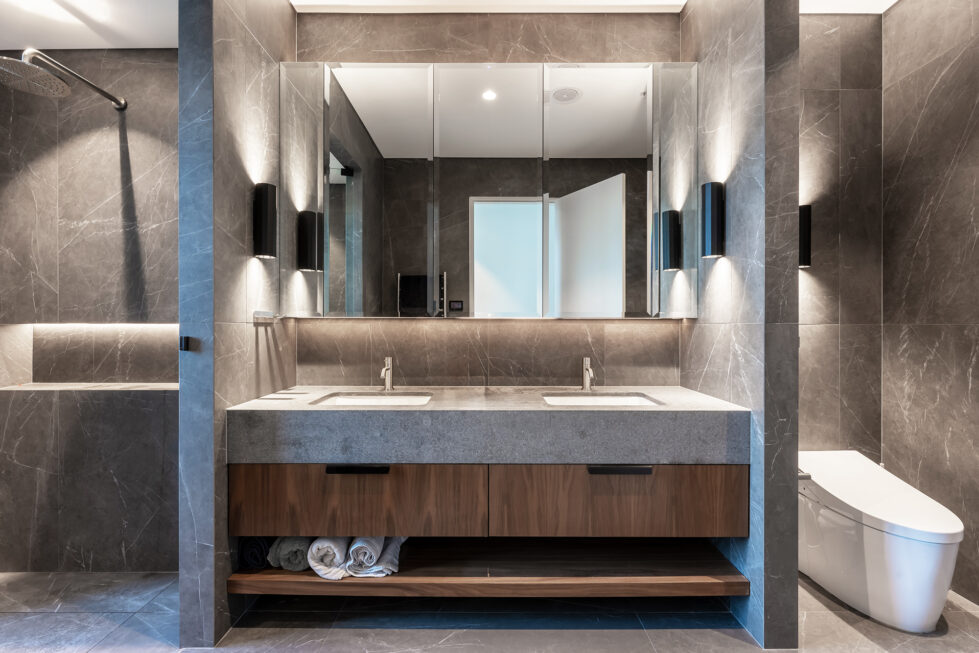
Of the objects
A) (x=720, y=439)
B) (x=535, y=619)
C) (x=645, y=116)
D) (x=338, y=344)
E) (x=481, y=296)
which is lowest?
(x=535, y=619)

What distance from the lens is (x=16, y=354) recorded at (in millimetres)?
2545

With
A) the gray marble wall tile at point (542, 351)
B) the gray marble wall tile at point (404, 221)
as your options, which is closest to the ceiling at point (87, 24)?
the gray marble wall tile at point (404, 221)

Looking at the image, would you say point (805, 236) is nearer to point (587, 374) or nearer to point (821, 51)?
point (821, 51)

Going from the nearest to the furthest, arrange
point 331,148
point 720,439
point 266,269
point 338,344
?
point 720,439, point 266,269, point 331,148, point 338,344

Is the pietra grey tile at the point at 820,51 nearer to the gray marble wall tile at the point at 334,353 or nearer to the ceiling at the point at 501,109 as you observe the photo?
the ceiling at the point at 501,109

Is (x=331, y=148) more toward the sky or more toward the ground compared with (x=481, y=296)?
more toward the sky

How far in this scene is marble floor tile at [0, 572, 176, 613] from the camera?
209 centimetres

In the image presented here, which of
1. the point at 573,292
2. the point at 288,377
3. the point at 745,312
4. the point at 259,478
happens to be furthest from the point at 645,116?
the point at 259,478

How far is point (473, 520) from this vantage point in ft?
6.19

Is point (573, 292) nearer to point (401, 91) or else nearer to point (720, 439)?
point (720, 439)

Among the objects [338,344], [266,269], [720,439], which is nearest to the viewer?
[720,439]

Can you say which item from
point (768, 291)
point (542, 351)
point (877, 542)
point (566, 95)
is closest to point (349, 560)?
point (542, 351)

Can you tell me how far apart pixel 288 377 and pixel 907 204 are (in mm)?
3039

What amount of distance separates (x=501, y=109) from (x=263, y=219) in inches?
46.1
